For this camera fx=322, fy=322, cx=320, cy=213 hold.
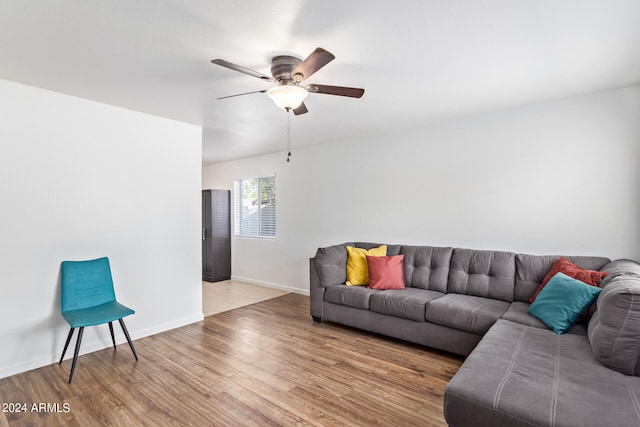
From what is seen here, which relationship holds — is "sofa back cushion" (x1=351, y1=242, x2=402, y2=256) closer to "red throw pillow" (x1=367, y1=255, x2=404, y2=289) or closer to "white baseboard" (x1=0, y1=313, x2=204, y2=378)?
"red throw pillow" (x1=367, y1=255, x2=404, y2=289)

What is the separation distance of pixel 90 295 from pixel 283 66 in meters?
2.65

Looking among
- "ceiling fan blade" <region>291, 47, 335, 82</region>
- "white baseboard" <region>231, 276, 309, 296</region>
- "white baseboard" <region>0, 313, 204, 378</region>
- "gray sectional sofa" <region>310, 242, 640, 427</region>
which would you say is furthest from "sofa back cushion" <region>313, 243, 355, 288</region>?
"ceiling fan blade" <region>291, 47, 335, 82</region>

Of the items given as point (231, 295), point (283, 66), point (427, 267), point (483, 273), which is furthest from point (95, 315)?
point (483, 273)

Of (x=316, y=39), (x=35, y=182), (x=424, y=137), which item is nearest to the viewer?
(x=316, y=39)

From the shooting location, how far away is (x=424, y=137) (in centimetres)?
408

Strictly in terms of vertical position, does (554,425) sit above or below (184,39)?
below

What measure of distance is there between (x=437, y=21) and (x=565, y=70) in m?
1.45

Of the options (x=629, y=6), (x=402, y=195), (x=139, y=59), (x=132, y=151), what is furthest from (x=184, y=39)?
(x=402, y=195)

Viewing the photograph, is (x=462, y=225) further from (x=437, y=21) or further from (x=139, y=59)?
(x=139, y=59)

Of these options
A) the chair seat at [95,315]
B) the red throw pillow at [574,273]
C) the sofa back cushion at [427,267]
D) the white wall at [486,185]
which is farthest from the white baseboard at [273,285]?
the red throw pillow at [574,273]

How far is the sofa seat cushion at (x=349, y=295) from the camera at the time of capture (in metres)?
3.52

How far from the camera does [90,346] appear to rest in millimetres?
3102

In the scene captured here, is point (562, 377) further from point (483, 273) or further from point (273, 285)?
point (273, 285)

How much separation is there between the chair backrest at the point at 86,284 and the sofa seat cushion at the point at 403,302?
8.60 feet
